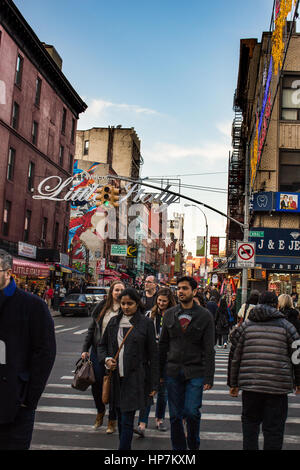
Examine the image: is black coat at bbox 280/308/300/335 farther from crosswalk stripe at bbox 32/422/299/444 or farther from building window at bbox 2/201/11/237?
building window at bbox 2/201/11/237

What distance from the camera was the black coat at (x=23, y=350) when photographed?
3.78 meters

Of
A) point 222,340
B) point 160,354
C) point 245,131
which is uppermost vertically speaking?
point 245,131

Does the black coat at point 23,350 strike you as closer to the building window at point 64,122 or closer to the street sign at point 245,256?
the street sign at point 245,256

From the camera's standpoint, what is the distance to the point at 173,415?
566 centimetres

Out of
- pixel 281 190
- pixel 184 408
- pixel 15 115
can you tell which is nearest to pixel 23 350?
pixel 184 408

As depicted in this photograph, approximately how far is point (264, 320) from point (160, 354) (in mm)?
1511

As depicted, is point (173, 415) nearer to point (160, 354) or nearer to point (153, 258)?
point (160, 354)

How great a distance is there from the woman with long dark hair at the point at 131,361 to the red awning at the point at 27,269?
24.9 m

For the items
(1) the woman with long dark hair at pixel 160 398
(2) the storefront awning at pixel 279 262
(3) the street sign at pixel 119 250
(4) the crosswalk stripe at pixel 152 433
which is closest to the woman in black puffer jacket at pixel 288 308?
(1) the woman with long dark hair at pixel 160 398

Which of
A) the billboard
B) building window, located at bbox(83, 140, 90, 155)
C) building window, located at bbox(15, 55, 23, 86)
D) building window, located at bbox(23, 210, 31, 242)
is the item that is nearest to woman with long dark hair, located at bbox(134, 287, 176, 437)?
the billboard

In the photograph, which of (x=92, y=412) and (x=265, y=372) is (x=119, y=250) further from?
(x=265, y=372)

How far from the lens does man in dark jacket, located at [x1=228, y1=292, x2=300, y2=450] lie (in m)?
5.15

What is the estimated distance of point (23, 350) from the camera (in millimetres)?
3943
